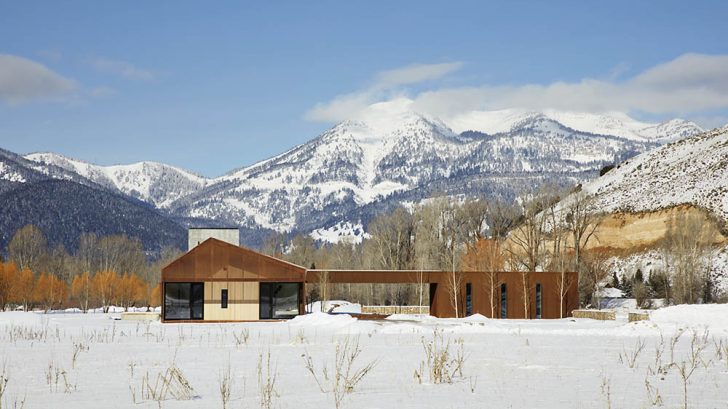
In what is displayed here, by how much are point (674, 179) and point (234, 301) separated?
60538 mm

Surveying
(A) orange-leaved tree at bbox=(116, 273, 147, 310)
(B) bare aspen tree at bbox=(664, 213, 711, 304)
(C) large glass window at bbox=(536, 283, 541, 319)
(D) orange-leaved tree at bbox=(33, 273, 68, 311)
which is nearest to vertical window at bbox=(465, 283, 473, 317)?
(C) large glass window at bbox=(536, 283, 541, 319)

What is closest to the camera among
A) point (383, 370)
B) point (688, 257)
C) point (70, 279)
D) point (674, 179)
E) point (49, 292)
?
point (383, 370)

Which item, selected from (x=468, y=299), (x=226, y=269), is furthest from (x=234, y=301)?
(x=468, y=299)

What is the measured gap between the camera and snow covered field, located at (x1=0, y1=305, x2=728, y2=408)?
1135 cm

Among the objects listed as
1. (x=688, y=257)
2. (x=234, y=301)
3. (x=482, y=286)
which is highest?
(x=688, y=257)

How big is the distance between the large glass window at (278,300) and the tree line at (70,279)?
2781 centimetres

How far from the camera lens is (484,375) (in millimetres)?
14297

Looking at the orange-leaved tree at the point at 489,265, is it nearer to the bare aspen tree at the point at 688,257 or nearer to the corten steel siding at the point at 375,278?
the corten steel siding at the point at 375,278

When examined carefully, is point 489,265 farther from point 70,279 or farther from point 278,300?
point 70,279

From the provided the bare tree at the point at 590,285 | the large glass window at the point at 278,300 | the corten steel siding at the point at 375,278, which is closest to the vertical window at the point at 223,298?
the corten steel siding at the point at 375,278

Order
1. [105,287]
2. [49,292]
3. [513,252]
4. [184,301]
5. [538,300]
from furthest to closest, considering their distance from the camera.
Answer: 1. [49,292]
2. [105,287]
3. [513,252]
4. [538,300]
5. [184,301]

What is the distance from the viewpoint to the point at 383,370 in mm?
15328

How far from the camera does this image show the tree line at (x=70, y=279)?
75062mm

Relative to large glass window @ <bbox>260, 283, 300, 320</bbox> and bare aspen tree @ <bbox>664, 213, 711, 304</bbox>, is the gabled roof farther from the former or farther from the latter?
bare aspen tree @ <bbox>664, 213, 711, 304</bbox>
